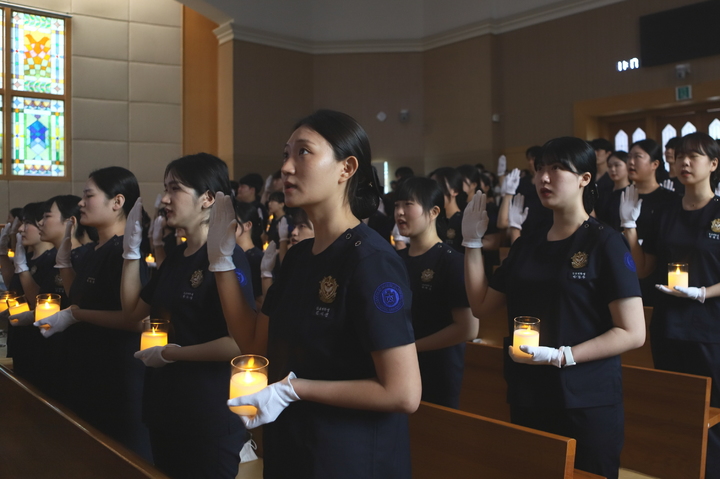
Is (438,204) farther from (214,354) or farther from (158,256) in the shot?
(158,256)

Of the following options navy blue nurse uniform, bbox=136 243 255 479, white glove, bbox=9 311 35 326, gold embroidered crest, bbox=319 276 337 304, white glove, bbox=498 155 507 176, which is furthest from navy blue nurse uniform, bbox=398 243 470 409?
white glove, bbox=498 155 507 176

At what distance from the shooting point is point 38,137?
27.8 ft

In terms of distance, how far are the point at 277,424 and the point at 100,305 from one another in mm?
1384

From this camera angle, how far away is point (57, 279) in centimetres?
315

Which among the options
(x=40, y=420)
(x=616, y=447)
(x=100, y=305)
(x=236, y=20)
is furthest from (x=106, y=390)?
(x=236, y=20)

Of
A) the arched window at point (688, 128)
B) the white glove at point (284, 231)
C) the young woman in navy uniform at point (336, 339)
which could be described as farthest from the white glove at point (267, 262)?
the arched window at point (688, 128)

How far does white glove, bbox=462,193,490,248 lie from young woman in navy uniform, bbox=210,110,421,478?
2.54 feet

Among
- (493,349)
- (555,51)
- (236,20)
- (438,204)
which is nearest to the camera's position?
(438,204)

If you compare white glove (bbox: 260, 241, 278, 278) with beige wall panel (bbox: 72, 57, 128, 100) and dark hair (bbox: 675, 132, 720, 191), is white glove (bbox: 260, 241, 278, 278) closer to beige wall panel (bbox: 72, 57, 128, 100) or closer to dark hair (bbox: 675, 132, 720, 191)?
dark hair (bbox: 675, 132, 720, 191)

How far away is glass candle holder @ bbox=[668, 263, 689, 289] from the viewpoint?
9.09 feet

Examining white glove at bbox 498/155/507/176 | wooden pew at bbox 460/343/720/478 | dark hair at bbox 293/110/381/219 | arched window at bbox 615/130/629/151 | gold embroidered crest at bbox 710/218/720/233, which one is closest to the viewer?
dark hair at bbox 293/110/381/219

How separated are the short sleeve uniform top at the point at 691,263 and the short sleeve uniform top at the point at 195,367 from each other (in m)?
2.02

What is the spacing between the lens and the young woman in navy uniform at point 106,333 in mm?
2447

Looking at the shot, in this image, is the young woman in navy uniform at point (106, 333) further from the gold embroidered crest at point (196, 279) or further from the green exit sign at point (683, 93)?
the green exit sign at point (683, 93)
